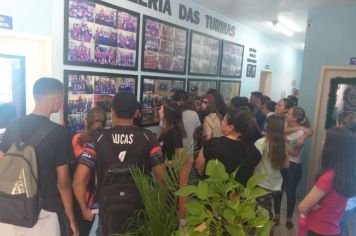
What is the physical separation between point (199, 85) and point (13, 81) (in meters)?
3.24

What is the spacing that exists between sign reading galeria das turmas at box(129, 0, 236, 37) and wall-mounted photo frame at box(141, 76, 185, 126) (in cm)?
93

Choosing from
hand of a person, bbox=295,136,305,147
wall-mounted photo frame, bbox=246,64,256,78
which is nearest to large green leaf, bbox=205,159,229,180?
hand of a person, bbox=295,136,305,147

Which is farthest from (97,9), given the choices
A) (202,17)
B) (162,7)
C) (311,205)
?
(311,205)

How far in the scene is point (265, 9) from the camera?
4.92m

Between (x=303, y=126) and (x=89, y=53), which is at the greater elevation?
(x=89, y=53)

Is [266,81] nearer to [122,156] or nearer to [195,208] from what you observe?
[122,156]

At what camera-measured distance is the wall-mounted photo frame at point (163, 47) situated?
3.80 meters

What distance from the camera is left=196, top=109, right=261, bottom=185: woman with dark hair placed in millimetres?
2094

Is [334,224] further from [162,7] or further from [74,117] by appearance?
[162,7]

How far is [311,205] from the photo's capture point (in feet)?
6.38

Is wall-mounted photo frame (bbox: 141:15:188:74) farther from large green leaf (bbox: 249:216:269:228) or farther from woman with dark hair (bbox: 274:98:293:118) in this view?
large green leaf (bbox: 249:216:269:228)

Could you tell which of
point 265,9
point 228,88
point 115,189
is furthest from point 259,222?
point 228,88

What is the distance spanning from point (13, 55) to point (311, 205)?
2.58 meters

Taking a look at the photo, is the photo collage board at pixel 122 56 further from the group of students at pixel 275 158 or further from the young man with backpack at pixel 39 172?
the young man with backpack at pixel 39 172
